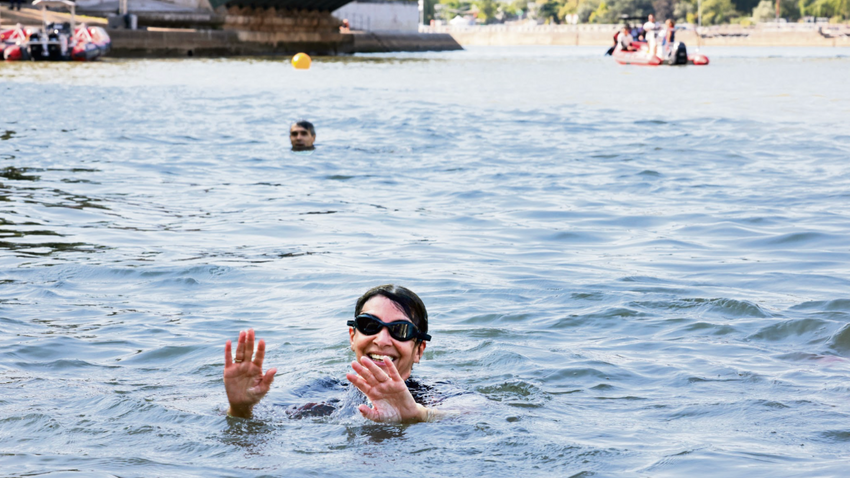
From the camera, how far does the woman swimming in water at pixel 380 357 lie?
441 centimetres

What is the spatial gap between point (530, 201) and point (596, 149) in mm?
5074

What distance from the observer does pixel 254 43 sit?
214 feet

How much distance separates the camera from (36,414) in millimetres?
4871

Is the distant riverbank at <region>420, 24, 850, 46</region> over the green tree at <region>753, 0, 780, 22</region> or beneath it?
beneath

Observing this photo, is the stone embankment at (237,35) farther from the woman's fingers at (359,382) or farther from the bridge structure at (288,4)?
the woman's fingers at (359,382)

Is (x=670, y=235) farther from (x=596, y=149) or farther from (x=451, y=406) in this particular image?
(x=596, y=149)

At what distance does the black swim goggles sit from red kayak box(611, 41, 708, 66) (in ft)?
157

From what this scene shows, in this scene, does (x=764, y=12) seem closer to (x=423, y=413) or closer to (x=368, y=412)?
(x=423, y=413)

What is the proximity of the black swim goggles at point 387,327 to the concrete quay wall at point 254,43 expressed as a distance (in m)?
53.1

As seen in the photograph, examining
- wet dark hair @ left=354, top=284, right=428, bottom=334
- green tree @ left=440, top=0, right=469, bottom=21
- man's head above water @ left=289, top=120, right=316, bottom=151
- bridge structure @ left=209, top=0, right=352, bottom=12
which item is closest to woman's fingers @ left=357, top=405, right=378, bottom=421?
wet dark hair @ left=354, top=284, right=428, bottom=334

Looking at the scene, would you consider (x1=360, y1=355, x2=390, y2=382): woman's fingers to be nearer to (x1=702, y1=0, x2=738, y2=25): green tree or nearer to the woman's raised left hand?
the woman's raised left hand

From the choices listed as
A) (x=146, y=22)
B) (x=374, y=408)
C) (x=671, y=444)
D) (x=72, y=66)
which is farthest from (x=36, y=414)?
(x=146, y=22)

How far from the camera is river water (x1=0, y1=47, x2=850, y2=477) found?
4613mm

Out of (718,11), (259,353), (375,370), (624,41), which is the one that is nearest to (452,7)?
(718,11)
